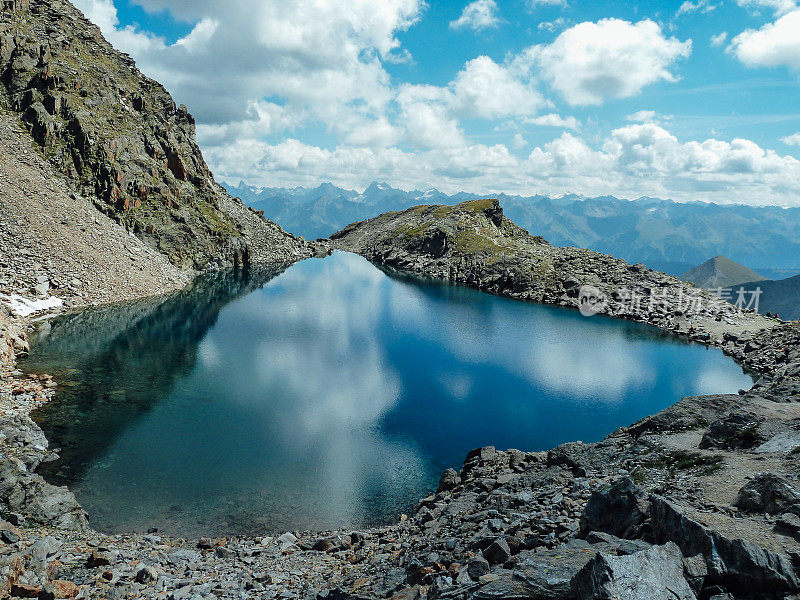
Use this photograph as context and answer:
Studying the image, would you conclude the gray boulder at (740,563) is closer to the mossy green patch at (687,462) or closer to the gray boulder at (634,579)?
the gray boulder at (634,579)

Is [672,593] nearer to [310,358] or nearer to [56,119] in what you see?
[310,358]

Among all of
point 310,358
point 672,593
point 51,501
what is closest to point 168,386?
point 310,358

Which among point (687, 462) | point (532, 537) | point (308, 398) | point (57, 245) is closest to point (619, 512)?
point (532, 537)

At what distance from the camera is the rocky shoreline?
11656 mm

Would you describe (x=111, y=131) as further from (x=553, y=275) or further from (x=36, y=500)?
(x=553, y=275)

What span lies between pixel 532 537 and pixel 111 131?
5236 inches

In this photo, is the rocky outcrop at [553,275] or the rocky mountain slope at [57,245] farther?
the rocky outcrop at [553,275]

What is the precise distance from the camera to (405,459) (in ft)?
125

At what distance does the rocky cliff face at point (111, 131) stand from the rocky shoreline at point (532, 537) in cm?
9011

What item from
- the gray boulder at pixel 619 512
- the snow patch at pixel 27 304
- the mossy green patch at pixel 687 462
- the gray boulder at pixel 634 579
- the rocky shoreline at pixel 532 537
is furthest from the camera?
the snow patch at pixel 27 304

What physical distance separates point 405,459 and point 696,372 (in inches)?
2185

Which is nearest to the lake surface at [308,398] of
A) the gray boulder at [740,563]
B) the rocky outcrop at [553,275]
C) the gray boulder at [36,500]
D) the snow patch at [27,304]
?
the gray boulder at [36,500]

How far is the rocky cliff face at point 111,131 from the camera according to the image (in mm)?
104875

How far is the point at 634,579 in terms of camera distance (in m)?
10.7
